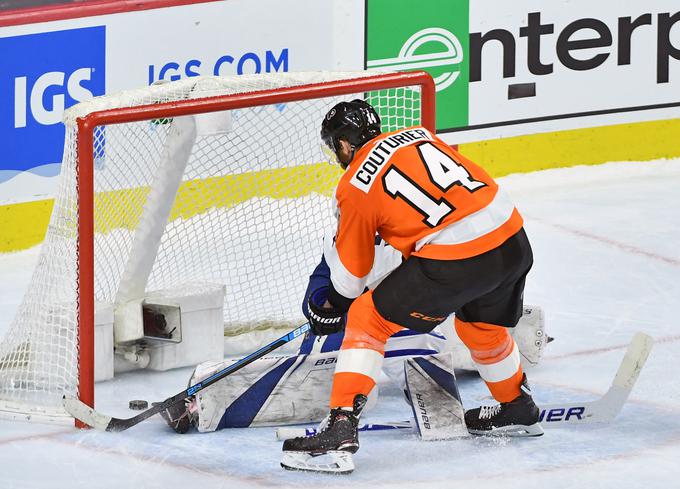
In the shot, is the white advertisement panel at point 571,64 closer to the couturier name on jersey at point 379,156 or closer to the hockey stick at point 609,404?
the hockey stick at point 609,404

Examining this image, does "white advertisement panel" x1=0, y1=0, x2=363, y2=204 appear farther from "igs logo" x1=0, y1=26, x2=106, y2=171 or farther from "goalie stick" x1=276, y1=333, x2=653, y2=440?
"goalie stick" x1=276, y1=333, x2=653, y2=440

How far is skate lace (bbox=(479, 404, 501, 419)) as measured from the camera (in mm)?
3845

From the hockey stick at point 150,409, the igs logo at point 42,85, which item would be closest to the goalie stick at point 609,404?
the hockey stick at point 150,409

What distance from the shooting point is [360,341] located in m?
3.54

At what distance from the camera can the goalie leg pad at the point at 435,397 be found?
3.82 meters

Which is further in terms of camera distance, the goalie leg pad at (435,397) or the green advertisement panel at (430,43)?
the green advertisement panel at (430,43)

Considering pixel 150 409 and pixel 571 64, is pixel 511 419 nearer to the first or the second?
pixel 150 409

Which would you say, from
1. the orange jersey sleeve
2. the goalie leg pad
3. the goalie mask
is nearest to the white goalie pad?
the goalie leg pad

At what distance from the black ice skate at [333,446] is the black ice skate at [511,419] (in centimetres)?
43

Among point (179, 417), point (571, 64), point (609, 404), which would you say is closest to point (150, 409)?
point (179, 417)

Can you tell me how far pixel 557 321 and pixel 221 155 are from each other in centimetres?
122

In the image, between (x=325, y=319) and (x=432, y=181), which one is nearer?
(x=432, y=181)

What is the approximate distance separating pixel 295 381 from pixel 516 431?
584mm

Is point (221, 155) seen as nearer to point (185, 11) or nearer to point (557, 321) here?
point (185, 11)
